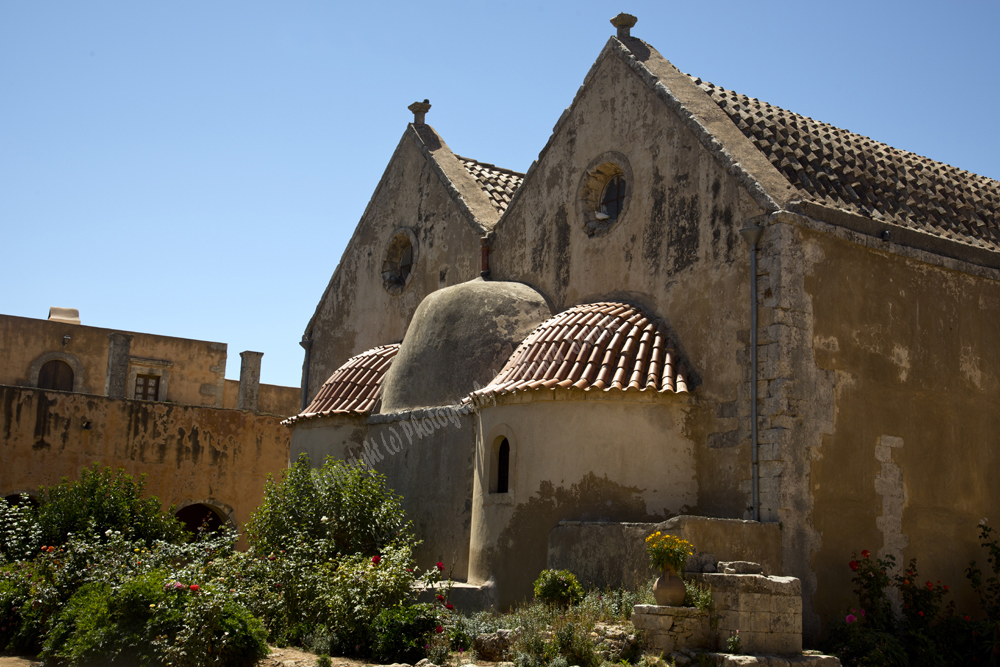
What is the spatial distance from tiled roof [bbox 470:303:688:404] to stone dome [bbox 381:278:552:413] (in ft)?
2.59

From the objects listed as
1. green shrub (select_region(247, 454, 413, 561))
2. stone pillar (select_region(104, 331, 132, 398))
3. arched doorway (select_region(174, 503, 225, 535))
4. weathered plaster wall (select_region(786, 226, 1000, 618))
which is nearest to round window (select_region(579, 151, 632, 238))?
weathered plaster wall (select_region(786, 226, 1000, 618))

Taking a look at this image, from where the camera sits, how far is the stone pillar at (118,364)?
29.4 meters

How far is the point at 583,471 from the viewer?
473 inches

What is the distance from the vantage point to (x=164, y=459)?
20984 mm

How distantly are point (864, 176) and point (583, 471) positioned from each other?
5985 mm

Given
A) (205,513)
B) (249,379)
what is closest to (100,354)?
(249,379)

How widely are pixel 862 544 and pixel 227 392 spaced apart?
25.9m

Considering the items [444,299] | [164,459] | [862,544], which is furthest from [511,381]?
[164,459]

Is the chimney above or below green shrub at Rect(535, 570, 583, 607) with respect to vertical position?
above

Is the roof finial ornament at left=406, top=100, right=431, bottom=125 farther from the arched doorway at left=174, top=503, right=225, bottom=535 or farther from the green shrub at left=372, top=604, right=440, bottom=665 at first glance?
the green shrub at left=372, top=604, right=440, bottom=665

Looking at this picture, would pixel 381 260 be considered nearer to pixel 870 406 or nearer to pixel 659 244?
pixel 659 244

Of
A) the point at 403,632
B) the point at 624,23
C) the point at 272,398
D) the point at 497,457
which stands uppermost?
the point at 624,23

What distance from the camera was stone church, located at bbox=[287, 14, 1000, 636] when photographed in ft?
38.2

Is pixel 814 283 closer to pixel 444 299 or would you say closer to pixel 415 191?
pixel 444 299
